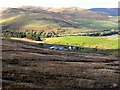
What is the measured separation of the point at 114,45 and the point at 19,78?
92.8m

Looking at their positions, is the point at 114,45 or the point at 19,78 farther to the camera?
the point at 114,45

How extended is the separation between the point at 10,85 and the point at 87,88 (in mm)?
8084

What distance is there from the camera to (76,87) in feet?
134

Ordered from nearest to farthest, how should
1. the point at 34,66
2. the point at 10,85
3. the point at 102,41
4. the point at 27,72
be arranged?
the point at 10,85 → the point at 27,72 → the point at 34,66 → the point at 102,41

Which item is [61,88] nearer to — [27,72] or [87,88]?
[87,88]

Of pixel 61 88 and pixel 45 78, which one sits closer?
pixel 61 88

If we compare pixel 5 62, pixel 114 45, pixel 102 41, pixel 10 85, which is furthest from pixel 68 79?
pixel 102 41

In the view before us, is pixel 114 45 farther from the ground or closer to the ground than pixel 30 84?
closer to the ground

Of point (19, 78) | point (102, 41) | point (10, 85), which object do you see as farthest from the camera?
point (102, 41)

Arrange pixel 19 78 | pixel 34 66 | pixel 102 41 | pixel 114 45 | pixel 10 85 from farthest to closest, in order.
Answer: pixel 102 41
pixel 114 45
pixel 34 66
pixel 19 78
pixel 10 85

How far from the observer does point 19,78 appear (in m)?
44.5

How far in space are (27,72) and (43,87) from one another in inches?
444

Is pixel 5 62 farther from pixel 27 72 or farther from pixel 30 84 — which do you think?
pixel 30 84

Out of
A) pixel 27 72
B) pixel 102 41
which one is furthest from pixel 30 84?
pixel 102 41
